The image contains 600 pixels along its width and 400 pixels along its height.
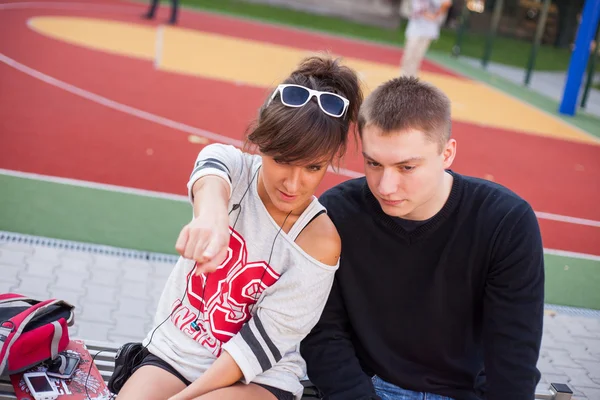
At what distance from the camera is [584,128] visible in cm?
1379

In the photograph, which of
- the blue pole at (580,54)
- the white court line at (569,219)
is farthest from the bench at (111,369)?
the blue pole at (580,54)

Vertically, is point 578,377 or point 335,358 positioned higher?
point 335,358

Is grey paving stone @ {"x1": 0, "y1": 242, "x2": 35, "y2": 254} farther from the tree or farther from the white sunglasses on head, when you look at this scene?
the tree

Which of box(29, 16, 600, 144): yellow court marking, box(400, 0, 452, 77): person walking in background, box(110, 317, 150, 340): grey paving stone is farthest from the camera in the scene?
box(29, 16, 600, 144): yellow court marking

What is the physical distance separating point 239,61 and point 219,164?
483 inches

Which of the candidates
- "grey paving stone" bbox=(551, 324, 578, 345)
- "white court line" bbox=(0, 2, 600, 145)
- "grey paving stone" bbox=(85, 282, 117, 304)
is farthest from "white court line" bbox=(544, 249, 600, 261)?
"white court line" bbox=(0, 2, 600, 145)

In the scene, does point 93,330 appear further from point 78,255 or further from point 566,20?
point 566,20

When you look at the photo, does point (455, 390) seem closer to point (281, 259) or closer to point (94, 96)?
point (281, 259)

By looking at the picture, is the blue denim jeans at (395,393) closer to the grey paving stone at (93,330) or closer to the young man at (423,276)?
the young man at (423,276)

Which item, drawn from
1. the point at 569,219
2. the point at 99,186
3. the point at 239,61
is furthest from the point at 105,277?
the point at 239,61

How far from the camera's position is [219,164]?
9.13ft

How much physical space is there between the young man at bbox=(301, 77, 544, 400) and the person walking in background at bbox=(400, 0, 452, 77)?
34.6ft

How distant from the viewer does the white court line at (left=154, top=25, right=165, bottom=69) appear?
1321 centimetres

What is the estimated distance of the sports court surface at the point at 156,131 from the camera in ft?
20.5
